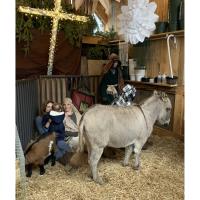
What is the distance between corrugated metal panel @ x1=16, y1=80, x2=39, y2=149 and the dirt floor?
57 cm

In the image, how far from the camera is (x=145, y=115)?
9.71 feet

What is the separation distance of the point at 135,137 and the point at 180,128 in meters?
1.30

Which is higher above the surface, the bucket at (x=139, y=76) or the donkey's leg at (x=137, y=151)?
the bucket at (x=139, y=76)

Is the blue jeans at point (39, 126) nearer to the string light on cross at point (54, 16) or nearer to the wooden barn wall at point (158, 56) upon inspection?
the string light on cross at point (54, 16)

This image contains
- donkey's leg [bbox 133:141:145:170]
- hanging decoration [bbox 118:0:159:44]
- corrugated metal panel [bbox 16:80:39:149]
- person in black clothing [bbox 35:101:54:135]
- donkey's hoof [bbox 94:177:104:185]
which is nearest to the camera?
donkey's hoof [bbox 94:177:104:185]

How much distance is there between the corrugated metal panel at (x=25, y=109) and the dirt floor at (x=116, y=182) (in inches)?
22.4

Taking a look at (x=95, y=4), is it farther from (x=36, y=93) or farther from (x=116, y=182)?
(x=116, y=182)

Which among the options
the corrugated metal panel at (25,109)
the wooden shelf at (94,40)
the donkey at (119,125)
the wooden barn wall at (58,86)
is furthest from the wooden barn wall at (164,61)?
the corrugated metal panel at (25,109)

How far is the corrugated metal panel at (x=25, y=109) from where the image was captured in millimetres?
3133

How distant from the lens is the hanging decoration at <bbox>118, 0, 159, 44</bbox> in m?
3.67

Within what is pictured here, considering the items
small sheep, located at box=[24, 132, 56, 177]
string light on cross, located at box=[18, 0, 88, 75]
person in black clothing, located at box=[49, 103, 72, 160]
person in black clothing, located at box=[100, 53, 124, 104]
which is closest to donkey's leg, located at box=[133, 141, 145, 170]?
person in black clothing, located at box=[49, 103, 72, 160]

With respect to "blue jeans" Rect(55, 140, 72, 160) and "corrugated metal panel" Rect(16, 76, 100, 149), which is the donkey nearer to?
"blue jeans" Rect(55, 140, 72, 160)
